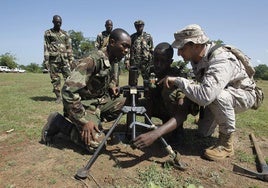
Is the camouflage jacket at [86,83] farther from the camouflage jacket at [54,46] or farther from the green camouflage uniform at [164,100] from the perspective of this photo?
the camouflage jacket at [54,46]

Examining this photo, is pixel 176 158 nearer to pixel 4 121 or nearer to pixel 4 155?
pixel 4 155

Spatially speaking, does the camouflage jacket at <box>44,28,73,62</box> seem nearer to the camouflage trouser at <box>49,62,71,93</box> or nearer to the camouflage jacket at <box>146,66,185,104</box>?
the camouflage trouser at <box>49,62,71,93</box>

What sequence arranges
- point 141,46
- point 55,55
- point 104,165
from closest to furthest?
point 104,165
point 55,55
point 141,46

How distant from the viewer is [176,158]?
3.42m

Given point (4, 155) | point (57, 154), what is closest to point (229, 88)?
point (57, 154)

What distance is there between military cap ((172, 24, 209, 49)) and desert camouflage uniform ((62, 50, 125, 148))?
40.0 inches

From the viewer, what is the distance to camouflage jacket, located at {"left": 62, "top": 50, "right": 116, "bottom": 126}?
3.58 metres

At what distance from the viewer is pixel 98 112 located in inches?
164

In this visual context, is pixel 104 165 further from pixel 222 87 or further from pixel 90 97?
pixel 222 87

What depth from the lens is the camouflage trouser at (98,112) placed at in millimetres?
3943

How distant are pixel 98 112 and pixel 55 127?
2.17 ft

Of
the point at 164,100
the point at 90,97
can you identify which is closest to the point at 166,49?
the point at 164,100

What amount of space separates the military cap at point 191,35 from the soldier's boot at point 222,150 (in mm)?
1309

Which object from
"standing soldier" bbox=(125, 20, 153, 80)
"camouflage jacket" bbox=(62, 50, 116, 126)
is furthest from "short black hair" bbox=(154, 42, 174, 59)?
"standing soldier" bbox=(125, 20, 153, 80)
